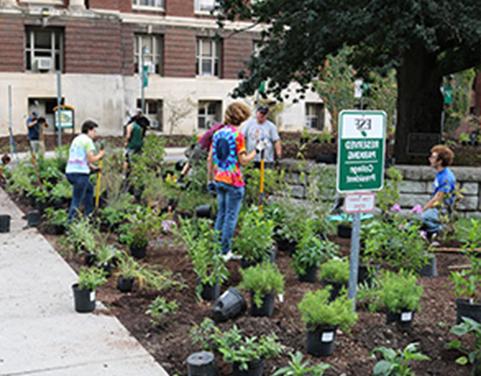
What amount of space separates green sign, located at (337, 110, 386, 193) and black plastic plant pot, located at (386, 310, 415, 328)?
107 cm

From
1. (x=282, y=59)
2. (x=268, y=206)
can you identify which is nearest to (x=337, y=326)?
(x=268, y=206)

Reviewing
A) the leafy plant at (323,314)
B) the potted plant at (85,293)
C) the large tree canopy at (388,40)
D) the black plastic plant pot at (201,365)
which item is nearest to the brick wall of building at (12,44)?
the large tree canopy at (388,40)

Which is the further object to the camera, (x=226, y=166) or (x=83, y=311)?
Answer: (x=226, y=166)

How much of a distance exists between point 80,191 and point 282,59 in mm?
4643

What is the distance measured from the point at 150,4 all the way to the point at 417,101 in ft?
83.5

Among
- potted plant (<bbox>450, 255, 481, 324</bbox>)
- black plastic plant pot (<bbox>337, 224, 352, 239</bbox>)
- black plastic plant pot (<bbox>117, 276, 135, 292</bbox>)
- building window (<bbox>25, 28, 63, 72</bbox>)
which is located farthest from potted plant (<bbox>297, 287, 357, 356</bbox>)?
building window (<bbox>25, 28, 63, 72</bbox>)

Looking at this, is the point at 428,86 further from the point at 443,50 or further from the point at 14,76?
the point at 14,76

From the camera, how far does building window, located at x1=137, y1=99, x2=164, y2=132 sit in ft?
118

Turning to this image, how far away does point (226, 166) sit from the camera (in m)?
7.84

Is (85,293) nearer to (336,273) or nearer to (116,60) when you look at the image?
(336,273)

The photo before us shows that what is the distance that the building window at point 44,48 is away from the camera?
32.6 meters

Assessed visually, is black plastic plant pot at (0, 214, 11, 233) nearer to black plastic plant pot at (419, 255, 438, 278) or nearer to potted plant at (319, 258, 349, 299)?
potted plant at (319, 258, 349, 299)

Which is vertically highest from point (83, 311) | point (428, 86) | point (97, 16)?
point (97, 16)

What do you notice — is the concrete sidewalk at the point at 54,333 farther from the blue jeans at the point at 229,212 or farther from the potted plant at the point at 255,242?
the blue jeans at the point at 229,212
